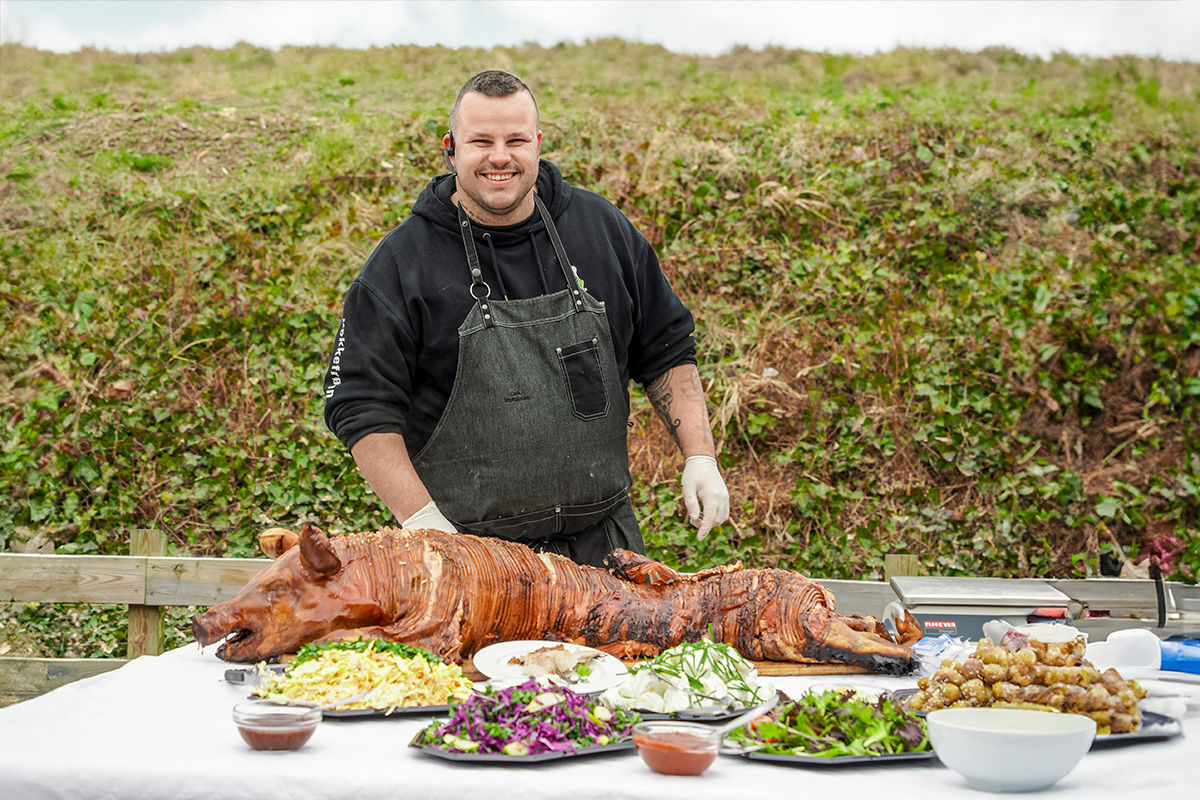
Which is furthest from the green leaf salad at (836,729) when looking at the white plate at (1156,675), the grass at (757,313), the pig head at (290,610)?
the grass at (757,313)

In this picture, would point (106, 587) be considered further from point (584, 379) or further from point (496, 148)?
point (496, 148)

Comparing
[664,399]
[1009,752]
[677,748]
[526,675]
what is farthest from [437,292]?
[1009,752]

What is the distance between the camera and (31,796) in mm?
1805

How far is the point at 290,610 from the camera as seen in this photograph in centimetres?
261

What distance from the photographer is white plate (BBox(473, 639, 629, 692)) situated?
2.39m

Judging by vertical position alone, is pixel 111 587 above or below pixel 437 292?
below

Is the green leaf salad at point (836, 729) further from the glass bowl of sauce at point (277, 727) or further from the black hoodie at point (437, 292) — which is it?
the black hoodie at point (437, 292)

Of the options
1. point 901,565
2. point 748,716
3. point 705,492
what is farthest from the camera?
point 901,565

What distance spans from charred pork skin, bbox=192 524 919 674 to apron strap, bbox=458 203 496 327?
2.56 feet

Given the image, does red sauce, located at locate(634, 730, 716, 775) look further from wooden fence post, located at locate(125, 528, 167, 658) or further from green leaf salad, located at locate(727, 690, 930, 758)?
wooden fence post, located at locate(125, 528, 167, 658)

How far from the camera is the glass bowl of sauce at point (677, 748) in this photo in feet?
5.69

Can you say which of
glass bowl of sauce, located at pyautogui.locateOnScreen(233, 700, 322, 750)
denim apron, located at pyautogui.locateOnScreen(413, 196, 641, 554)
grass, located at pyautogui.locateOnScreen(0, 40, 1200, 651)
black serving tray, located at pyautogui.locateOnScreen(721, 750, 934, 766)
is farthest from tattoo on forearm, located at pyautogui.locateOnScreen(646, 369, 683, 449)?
grass, located at pyautogui.locateOnScreen(0, 40, 1200, 651)

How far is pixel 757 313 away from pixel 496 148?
15.1 ft

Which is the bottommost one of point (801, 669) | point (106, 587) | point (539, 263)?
point (106, 587)
